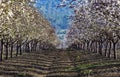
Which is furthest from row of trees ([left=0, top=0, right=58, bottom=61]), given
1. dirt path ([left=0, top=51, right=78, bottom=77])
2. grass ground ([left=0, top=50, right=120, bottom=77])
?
grass ground ([left=0, top=50, right=120, bottom=77])

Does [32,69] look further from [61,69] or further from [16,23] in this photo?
[16,23]

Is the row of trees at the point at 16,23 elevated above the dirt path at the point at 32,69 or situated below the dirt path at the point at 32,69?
above

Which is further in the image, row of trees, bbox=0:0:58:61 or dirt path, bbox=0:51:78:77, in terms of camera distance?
dirt path, bbox=0:51:78:77

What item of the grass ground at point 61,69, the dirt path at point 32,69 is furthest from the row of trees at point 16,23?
the grass ground at point 61,69

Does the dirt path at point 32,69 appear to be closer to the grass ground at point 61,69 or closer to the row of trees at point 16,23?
the grass ground at point 61,69

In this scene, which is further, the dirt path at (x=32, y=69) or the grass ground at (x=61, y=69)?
the dirt path at (x=32, y=69)

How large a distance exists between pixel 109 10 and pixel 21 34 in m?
43.7

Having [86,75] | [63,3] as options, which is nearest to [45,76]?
[86,75]

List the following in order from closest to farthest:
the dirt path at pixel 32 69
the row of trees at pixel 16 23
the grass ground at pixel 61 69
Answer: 1. the row of trees at pixel 16 23
2. the grass ground at pixel 61 69
3. the dirt path at pixel 32 69

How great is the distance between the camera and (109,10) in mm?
39031

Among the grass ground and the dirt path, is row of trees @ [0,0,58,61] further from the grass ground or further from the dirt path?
the grass ground

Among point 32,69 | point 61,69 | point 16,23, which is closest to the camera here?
point 32,69

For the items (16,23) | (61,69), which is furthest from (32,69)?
(16,23)

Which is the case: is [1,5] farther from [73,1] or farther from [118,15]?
[118,15]
